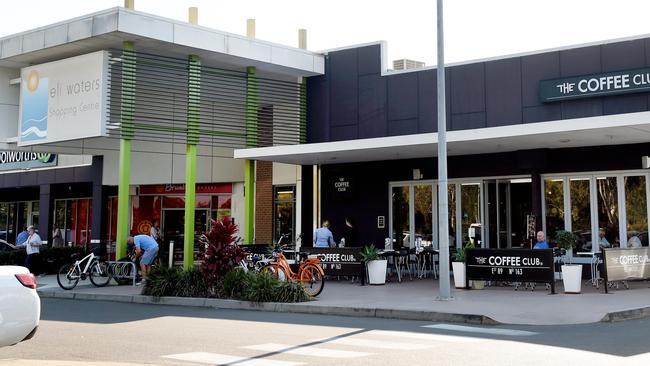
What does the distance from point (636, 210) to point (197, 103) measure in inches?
520

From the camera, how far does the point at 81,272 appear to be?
2002cm

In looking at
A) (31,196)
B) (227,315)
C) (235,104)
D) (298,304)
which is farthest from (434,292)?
(31,196)

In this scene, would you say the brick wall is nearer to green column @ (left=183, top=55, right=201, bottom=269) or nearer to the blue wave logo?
green column @ (left=183, top=55, right=201, bottom=269)

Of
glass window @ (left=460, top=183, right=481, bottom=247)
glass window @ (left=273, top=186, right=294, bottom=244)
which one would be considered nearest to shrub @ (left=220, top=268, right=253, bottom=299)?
glass window @ (left=460, top=183, right=481, bottom=247)

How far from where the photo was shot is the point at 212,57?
75.5 ft

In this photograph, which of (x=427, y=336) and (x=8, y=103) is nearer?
(x=427, y=336)

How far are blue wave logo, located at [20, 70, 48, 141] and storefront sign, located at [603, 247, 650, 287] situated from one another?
672 inches

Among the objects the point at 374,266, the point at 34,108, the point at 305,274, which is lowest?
the point at 305,274

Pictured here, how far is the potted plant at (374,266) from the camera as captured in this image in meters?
19.3

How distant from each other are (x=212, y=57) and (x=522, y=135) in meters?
10.4

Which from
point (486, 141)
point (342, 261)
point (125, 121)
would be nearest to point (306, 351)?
point (342, 261)

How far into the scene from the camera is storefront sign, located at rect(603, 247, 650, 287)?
648 inches

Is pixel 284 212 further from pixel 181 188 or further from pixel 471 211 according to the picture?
pixel 471 211

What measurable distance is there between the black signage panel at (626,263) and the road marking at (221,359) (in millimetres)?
10170
